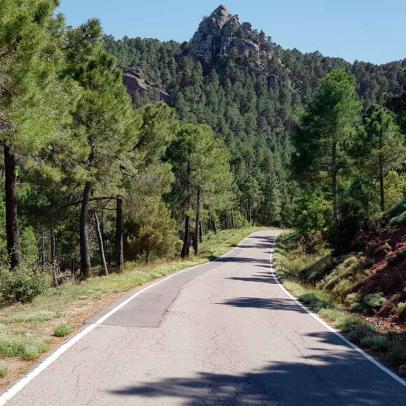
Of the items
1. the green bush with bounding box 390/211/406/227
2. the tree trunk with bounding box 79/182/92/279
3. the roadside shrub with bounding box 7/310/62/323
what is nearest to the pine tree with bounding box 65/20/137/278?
the tree trunk with bounding box 79/182/92/279

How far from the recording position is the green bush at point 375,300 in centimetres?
1501

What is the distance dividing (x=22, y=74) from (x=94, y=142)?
1147 centimetres

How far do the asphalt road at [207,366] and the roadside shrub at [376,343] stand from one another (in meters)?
0.41

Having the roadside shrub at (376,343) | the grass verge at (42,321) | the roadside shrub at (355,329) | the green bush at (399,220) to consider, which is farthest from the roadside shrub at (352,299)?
the grass verge at (42,321)

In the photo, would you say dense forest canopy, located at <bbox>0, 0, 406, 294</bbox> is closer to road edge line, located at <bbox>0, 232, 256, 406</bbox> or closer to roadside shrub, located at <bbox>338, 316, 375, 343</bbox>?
road edge line, located at <bbox>0, 232, 256, 406</bbox>

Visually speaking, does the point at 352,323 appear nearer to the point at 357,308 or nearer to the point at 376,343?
the point at 376,343

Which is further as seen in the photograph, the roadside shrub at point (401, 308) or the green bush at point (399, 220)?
the green bush at point (399, 220)

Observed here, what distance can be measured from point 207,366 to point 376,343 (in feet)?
13.3

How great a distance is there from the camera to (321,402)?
602 cm

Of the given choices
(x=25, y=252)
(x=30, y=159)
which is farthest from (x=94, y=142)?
(x=25, y=252)

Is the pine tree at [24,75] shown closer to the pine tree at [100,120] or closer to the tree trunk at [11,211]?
the tree trunk at [11,211]

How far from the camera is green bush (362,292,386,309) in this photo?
15008 millimetres

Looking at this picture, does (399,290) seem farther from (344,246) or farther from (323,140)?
(323,140)

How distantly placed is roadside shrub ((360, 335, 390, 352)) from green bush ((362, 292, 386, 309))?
5009mm
